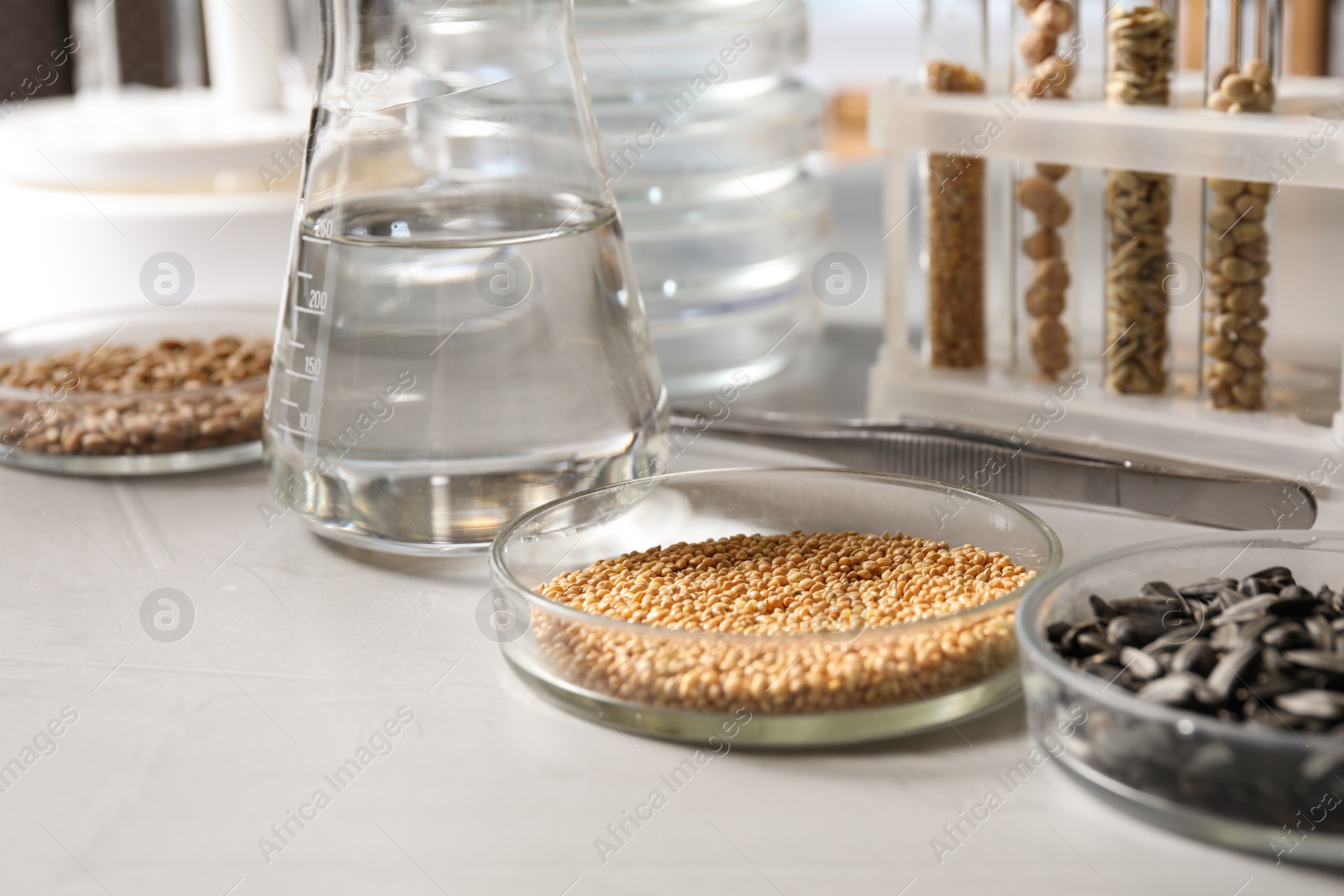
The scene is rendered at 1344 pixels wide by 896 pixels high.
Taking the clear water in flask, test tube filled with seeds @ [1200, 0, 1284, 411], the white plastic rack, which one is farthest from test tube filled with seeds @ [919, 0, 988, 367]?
the clear water in flask

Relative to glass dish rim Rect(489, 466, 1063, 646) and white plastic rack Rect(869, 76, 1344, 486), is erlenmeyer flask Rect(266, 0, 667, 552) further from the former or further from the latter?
white plastic rack Rect(869, 76, 1344, 486)

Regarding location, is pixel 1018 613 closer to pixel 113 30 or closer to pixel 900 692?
pixel 900 692

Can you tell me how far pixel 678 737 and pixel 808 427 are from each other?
1.01ft

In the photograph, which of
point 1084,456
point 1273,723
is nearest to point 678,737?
point 1273,723

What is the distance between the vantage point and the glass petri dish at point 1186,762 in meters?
0.37

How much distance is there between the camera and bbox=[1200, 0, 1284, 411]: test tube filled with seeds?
67cm

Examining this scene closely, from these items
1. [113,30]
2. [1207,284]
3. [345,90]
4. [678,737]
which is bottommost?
[678,737]

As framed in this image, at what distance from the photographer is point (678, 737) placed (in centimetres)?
47

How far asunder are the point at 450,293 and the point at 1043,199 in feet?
1.14

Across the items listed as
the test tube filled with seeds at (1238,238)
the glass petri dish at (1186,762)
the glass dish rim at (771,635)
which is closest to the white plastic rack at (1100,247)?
the test tube filled with seeds at (1238,238)

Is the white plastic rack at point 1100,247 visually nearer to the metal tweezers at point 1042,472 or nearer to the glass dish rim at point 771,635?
the metal tweezers at point 1042,472

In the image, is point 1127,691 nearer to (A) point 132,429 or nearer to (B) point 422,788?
(B) point 422,788

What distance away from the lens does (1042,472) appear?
68 centimetres

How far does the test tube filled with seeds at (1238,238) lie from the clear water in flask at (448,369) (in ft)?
1.00
